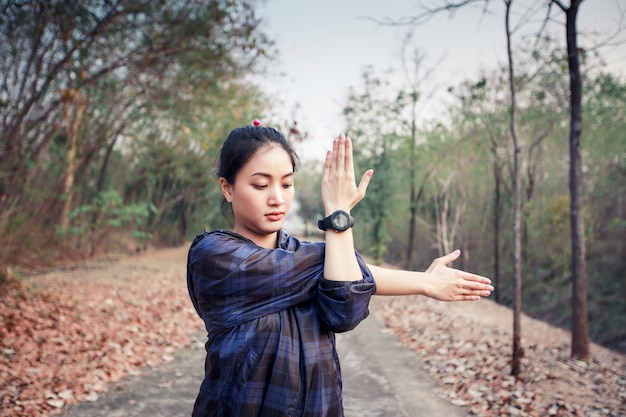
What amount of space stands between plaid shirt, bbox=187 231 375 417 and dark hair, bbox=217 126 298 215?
0.29 metres

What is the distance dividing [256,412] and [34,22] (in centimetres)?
760

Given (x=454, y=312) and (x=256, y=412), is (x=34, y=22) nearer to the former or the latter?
(x=256, y=412)

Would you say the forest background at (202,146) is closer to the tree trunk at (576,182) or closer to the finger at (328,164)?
the tree trunk at (576,182)

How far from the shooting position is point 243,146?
5.32ft

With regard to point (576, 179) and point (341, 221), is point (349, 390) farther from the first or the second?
point (576, 179)

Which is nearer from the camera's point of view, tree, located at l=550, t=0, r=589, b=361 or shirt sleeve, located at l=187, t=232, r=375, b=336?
shirt sleeve, located at l=187, t=232, r=375, b=336

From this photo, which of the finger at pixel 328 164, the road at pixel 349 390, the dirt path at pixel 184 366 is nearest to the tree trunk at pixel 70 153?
the dirt path at pixel 184 366

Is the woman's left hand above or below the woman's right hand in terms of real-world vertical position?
below

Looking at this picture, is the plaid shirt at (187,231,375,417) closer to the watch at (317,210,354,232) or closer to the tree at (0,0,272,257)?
the watch at (317,210,354,232)

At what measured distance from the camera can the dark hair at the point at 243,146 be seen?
5.30 feet

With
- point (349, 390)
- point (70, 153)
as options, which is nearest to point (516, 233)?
point (349, 390)

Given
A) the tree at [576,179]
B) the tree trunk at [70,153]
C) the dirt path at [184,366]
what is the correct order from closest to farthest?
the dirt path at [184,366] < the tree at [576,179] < the tree trunk at [70,153]

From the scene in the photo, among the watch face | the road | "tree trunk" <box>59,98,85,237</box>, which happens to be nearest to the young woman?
the watch face

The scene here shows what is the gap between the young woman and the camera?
1443 mm
